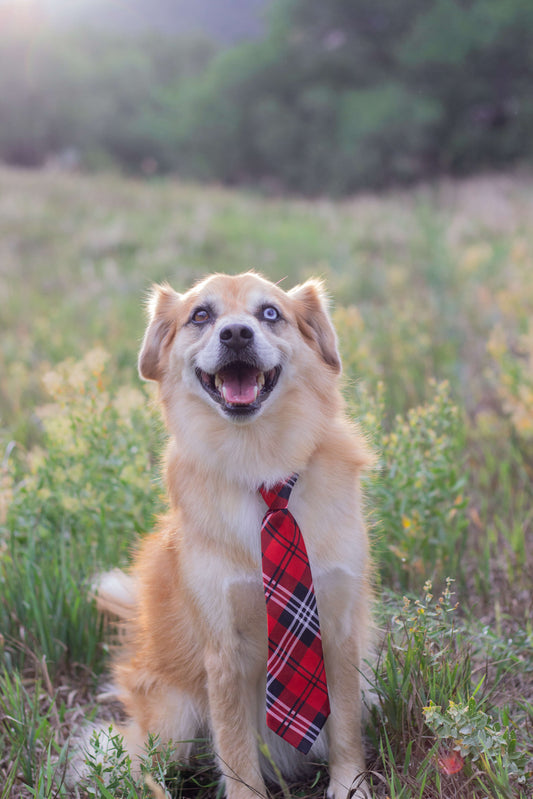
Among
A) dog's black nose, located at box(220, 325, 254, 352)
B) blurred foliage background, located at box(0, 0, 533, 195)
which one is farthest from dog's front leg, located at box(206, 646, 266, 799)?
blurred foliage background, located at box(0, 0, 533, 195)

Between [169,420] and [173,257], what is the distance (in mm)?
7170

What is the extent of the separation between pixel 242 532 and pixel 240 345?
1.80 feet

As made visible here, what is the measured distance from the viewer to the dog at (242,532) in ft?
6.49

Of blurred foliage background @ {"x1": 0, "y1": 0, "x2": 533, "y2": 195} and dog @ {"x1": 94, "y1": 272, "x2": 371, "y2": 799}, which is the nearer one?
dog @ {"x1": 94, "y1": 272, "x2": 371, "y2": 799}

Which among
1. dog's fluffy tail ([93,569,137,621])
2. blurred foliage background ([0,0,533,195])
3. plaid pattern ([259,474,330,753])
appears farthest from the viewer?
blurred foliage background ([0,0,533,195])

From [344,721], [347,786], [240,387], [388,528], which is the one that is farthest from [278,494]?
[388,528]

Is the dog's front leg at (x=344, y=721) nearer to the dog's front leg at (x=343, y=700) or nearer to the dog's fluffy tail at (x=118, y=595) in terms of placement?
the dog's front leg at (x=343, y=700)

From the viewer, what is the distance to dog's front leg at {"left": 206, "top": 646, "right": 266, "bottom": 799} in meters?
1.96

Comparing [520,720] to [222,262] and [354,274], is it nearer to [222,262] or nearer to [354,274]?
[354,274]

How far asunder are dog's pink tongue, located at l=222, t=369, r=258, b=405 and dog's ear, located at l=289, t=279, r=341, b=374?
0.32 metres

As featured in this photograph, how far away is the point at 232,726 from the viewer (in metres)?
1.98

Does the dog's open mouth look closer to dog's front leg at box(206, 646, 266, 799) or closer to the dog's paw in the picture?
dog's front leg at box(206, 646, 266, 799)

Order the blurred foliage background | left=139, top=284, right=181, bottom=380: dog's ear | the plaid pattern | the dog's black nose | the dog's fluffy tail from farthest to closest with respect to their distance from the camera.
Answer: the blurred foliage background → the dog's fluffy tail → left=139, top=284, right=181, bottom=380: dog's ear → the dog's black nose → the plaid pattern

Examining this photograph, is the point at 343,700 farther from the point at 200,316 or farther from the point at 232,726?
the point at 200,316
